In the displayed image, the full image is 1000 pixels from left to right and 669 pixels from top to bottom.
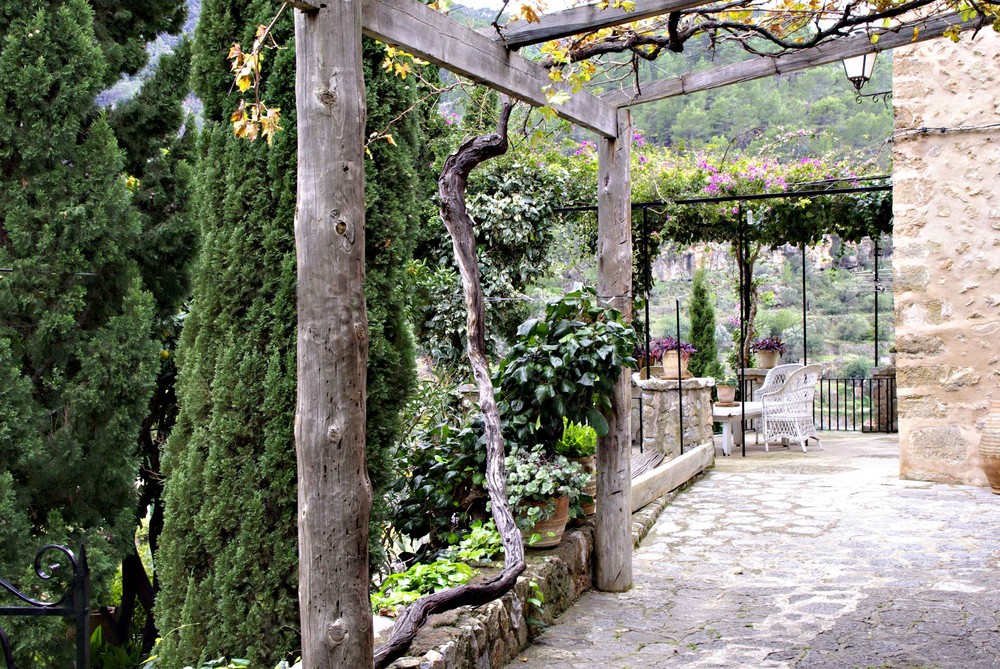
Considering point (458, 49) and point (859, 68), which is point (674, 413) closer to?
point (859, 68)

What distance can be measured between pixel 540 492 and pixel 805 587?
144 cm

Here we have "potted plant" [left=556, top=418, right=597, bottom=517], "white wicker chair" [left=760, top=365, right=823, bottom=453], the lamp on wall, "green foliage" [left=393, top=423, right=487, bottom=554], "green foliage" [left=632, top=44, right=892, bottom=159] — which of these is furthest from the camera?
"green foliage" [left=632, top=44, right=892, bottom=159]

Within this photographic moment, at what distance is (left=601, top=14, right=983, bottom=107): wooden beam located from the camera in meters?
3.66

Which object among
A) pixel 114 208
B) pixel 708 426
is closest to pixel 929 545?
pixel 708 426

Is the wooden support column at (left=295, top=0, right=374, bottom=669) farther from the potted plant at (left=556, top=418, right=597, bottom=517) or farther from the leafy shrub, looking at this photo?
the leafy shrub

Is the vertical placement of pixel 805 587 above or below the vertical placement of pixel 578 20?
below

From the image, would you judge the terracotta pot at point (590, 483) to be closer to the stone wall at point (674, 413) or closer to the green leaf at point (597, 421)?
the green leaf at point (597, 421)

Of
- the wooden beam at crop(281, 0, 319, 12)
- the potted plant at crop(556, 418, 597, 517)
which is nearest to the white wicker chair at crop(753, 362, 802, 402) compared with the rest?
the potted plant at crop(556, 418, 597, 517)

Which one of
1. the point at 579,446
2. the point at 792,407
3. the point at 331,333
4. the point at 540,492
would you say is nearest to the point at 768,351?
the point at 792,407

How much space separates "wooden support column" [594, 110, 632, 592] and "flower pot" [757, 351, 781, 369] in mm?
7478

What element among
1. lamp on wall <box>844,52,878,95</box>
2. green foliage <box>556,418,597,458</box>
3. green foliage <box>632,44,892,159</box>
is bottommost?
green foliage <box>556,418,597,458</box>

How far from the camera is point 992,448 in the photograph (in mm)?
6195

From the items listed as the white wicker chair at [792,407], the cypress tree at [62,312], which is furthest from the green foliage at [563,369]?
the white wicker chair at [792,407]

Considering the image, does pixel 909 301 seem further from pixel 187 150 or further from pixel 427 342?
pixel 187 150
